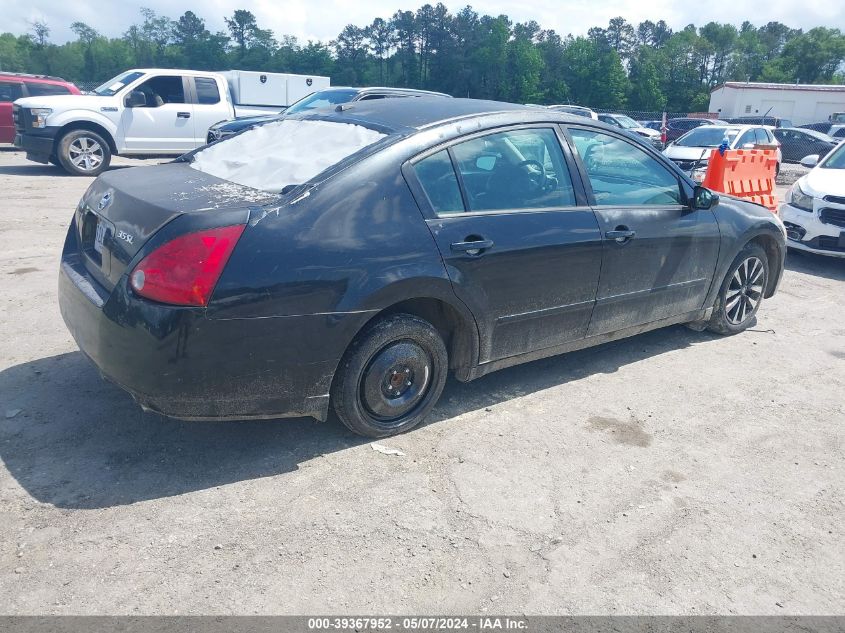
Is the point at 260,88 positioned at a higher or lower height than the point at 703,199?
higher

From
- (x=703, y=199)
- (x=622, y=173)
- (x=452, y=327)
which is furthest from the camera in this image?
(x=703, y=199)

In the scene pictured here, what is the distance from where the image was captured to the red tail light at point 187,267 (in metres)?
2.94

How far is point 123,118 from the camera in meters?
13.3

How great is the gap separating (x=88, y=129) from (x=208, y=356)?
460 inches

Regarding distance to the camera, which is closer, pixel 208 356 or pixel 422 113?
pixel 208 356

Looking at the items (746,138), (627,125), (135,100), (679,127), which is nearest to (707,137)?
(746,138)

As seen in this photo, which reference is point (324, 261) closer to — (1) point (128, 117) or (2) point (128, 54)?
(1) point (128, 117)

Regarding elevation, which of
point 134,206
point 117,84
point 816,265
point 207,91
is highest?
point 117,84

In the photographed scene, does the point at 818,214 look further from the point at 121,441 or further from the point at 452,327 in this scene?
the point at 121,441

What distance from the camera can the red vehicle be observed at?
49.5 feet

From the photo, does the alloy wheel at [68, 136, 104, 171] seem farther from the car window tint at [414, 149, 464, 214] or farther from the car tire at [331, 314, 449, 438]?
the car tire at [331, 314, 449, 438]

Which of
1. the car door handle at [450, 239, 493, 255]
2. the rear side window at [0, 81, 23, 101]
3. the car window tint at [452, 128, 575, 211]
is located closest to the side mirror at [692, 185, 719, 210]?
the car window tint at [452, 128, 575, 211]

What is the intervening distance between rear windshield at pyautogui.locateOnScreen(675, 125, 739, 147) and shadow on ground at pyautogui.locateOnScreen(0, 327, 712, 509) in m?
15.9

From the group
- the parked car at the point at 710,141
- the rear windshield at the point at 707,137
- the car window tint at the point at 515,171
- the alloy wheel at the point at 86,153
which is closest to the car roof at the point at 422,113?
the car window tint at the point at 515,171
